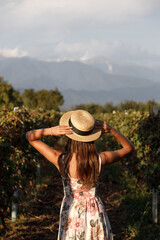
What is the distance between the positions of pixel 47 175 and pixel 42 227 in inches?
182

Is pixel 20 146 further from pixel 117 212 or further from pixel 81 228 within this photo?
pixel 117 212

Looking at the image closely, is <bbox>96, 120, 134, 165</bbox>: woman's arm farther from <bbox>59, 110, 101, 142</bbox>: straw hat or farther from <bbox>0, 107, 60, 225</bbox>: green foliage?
<bbox>0, 107, 60, 225</bbox>: green foliage

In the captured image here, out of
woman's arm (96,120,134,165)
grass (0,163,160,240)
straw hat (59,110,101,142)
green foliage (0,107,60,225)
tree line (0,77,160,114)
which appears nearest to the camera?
straw hat (59,110,101,142)

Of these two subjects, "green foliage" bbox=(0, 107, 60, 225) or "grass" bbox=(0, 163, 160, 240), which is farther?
"grass" bbox=(0, 163, 160, 240)

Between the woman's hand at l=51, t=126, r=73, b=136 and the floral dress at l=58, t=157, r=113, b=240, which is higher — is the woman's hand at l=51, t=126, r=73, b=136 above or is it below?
above

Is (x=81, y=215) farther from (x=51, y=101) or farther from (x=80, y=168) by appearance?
(x=51, y=101)

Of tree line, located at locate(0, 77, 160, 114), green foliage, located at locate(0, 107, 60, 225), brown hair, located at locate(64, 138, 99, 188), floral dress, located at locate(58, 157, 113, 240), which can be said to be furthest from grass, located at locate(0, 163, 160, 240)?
tree line, located at locate(0, 77, 160, 114)

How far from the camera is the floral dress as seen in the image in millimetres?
2889

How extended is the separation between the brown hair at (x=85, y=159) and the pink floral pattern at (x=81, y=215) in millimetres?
109

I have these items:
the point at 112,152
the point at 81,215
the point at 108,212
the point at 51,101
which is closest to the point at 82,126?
the point at 112,152

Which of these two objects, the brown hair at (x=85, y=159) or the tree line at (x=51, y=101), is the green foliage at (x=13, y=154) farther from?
the tree line at (x=51, y=101)

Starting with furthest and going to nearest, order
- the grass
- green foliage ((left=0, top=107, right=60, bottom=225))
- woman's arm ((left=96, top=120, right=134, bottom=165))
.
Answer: the grass, green foliage ((left=0, top=107, right=60, bottom=225)), woman's arm ((left=96, top=120, right=134, bottom=165))

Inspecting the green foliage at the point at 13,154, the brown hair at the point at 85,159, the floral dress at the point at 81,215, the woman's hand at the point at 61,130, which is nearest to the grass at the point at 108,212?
the green foliage at the point at 13,154


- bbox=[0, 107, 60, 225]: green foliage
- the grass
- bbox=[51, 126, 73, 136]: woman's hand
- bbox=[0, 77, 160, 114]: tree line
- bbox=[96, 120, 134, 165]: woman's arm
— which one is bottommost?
bbox=[0, 77, 160, 114]: tree line
